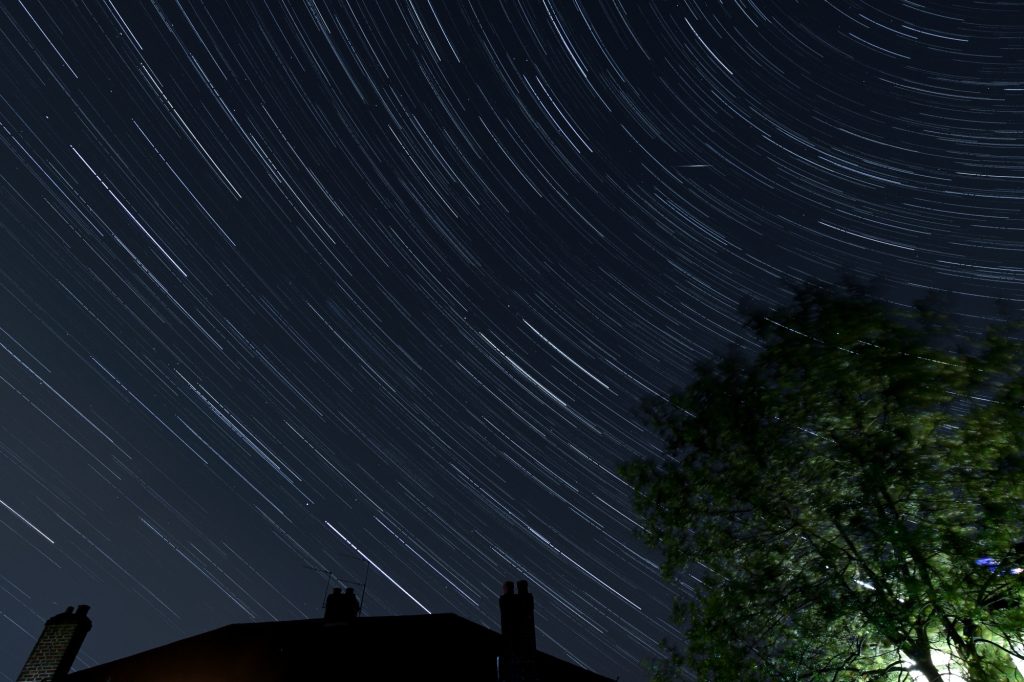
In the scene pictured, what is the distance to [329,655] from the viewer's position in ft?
45.3

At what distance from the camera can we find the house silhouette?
43.7ft

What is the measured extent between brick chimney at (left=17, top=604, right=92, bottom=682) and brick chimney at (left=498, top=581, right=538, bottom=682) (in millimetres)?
11029

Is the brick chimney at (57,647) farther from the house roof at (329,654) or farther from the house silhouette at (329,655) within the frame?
the house roof at (329,654)

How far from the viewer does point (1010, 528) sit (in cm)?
875

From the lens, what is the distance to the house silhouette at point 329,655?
1330 cm

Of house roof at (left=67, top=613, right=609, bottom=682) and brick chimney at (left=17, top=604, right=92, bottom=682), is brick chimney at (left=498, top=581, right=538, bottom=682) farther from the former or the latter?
brick chimney at (left=17, top=604, right=92, bottom=682)

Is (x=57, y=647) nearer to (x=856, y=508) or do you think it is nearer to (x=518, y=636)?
(x=518, y=636)

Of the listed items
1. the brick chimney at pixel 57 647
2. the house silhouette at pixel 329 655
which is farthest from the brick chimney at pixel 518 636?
the brick chimney at pixel 57 647

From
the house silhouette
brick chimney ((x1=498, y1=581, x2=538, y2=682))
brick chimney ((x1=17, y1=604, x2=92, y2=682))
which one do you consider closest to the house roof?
the house silhouette

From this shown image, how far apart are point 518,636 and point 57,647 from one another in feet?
38.5

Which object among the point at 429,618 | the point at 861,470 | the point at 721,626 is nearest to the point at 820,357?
the point at 861,470

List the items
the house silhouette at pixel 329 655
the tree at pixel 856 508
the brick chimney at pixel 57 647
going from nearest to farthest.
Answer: the tree at pixel 856 508 < the house silhouette at pixel 329 655 < the brick chimney at pixel 57 647

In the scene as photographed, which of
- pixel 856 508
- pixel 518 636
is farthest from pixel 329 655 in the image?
pixel 856 508

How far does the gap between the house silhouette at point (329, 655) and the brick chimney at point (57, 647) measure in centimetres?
5
